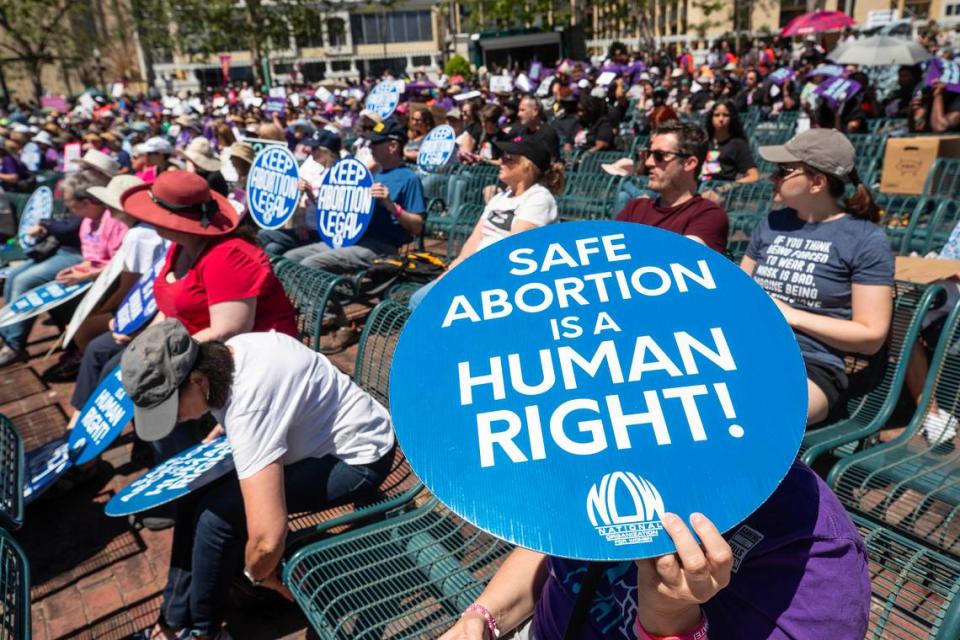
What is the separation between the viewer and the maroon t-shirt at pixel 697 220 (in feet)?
10.5

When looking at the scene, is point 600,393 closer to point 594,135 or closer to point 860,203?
point 860,203

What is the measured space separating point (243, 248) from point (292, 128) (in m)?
9.20

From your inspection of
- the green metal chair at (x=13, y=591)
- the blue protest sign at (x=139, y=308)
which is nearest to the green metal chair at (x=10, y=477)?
the green metal chair at (x=13, y=591)

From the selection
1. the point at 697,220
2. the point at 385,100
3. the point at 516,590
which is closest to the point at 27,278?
the point at 697,220

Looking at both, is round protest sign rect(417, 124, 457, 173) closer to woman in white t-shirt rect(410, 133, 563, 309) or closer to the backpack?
the backpack

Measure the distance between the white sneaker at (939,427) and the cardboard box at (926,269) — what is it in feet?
2.56

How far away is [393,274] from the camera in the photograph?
16.9 feet

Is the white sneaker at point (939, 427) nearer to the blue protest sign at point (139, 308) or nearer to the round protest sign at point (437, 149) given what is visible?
the blue protest sign at point (139, 308)

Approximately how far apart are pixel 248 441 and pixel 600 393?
145 centimetres

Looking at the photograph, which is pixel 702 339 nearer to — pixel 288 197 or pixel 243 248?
pixel 243 248

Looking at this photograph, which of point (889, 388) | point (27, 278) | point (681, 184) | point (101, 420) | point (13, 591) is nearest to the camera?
point (13, 591)

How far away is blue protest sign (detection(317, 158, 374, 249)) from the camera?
193 inches

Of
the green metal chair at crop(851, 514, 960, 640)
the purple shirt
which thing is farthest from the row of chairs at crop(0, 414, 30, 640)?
the green metal chair at crop(851, 514, 960, 640)

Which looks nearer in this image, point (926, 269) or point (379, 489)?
point (379, 489)
